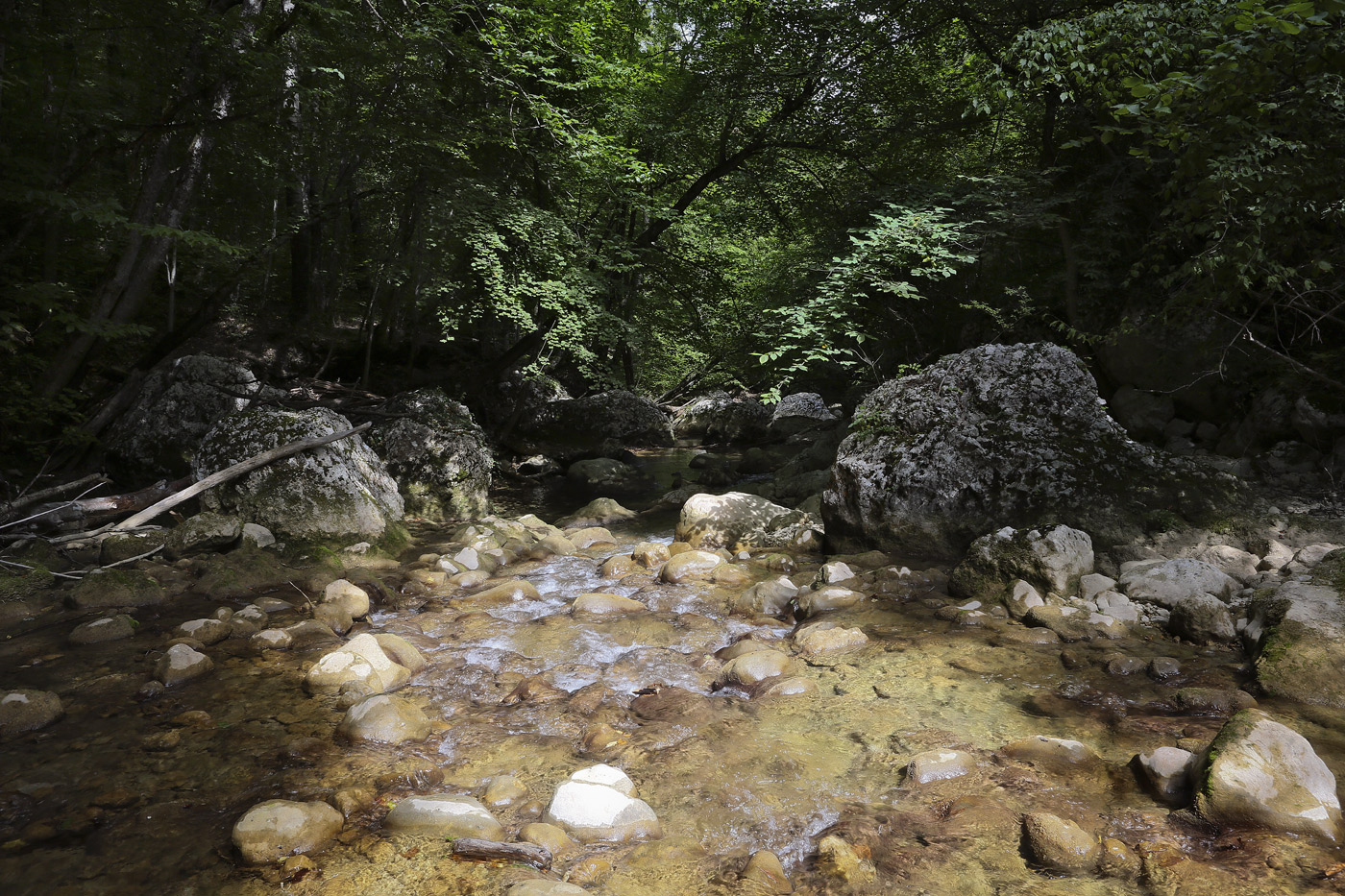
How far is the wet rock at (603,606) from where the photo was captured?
17.0 feet

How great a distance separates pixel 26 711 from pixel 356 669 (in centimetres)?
147

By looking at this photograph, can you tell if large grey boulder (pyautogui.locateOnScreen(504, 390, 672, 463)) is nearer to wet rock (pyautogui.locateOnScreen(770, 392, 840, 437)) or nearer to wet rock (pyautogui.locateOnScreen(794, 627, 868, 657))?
wet rock (pyautogui.locateOnScreen(770, 392, 840, 437))

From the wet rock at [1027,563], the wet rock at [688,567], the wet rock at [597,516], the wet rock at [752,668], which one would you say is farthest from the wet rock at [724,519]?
the wet rock at [752,668]

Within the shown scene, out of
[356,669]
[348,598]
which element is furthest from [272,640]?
[356,669]

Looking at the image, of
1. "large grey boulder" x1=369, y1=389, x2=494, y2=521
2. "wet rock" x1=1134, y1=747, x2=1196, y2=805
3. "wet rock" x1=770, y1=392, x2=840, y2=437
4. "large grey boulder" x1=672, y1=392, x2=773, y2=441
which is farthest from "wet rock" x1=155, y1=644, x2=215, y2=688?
"large grey boulder" x1=672, y1=392, x2=773, y2=441

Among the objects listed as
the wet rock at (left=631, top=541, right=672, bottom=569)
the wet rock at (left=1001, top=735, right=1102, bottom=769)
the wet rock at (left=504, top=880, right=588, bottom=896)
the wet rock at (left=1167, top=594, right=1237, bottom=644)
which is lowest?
the wet rock at (left=631, top=541, right=672, bottom=569)

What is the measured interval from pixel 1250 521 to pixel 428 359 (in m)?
13.5

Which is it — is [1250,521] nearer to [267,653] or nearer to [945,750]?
[945,750]

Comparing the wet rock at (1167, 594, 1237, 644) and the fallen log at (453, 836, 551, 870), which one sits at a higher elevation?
the wet rock at (1167, 594, 1237, 644)

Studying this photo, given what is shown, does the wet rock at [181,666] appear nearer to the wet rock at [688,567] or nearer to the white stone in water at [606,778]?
the white stone in water at [606,778]

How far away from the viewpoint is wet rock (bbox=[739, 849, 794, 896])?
2.28m

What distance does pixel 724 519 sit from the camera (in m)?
7.27

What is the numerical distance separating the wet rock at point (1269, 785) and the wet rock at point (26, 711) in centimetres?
506

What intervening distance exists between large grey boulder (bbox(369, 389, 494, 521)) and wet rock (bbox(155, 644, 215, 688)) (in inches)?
193
